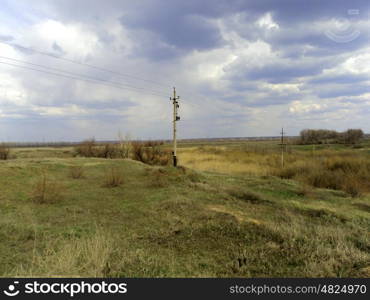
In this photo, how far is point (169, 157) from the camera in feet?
93.0

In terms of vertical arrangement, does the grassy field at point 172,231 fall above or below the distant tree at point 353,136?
below

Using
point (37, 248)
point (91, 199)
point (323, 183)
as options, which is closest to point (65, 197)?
point (91, 199)

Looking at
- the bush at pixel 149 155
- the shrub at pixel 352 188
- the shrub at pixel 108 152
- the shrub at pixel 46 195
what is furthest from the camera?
the shrub at pixel 108 152

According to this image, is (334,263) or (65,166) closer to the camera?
(334,263)

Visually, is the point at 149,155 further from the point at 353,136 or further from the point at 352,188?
the point at 353,136

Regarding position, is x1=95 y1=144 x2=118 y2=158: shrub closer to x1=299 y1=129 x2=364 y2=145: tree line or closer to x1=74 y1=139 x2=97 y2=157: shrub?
x1=74 y1=139 x2=97 y2=157: shrub

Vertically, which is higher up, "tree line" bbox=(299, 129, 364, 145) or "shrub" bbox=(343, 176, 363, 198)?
"tree line" bbox=(299, 129, 364, 145)

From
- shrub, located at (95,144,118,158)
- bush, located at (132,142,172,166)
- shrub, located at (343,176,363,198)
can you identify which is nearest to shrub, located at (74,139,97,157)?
shrub, located at (95,144,118,158)

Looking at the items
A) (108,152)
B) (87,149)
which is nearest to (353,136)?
(108,152)

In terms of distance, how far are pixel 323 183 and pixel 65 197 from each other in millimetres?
16360

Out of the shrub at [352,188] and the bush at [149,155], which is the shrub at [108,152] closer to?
the bush at [149,155]

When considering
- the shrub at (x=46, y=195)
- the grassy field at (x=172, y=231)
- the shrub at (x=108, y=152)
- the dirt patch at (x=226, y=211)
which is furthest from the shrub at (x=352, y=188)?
the shrub at (x=108, y=152)

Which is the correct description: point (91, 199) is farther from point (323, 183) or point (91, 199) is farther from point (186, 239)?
point (323, 183)

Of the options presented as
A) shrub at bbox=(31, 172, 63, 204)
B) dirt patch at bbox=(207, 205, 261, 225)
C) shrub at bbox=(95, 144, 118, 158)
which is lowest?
dirt patch at bbox=(207, 205, 261, 225)
